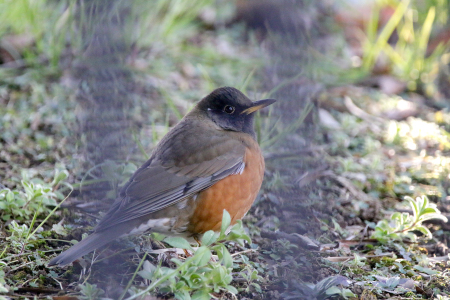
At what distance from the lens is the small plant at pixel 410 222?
4.04m

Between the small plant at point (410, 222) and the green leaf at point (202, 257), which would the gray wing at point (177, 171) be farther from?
the small plant at point (410, 222)

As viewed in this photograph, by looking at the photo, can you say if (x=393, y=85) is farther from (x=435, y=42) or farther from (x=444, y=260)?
(x=444, y=260)

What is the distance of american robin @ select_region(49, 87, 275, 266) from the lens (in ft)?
11.6

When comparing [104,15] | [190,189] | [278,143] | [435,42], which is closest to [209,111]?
[278,143]

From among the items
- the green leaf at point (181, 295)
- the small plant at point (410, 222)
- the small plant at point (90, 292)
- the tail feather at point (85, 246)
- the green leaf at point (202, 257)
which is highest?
the tail feather at point (85, 246)

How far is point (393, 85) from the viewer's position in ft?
24.5

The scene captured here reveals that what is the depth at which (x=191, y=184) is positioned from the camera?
3.82m

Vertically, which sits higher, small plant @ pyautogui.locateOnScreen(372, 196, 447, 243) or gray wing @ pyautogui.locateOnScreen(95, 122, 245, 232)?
gray wing @ pyautogui.locateOnScreen(95, 122, 245, 232)

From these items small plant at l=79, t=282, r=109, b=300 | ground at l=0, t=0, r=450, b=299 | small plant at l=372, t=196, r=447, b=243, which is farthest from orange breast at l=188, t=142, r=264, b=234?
small plant at l=372, t=196, r=447, b=243

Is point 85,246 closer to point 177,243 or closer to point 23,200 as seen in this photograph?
point 177,243

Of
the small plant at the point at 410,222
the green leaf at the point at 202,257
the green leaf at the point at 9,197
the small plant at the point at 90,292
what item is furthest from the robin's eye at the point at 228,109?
the small plant at the point at 90,292

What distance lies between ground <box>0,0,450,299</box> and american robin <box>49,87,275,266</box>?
0.71 feet

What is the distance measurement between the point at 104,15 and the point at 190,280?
153 cm

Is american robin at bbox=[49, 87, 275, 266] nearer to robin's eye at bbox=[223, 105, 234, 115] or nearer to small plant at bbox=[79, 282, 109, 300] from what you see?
robin's eye at bbox=[223, 105, 234, 115]
